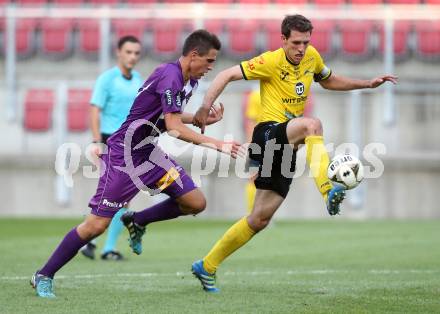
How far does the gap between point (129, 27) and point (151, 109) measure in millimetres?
11046

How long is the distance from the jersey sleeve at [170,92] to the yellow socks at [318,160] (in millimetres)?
1011

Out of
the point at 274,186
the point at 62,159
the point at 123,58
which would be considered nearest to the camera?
the point at 274,186

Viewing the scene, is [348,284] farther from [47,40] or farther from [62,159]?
[47,40]

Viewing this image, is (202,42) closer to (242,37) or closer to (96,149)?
(96,149)

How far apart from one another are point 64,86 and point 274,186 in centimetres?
921

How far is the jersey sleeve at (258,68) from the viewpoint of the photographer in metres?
7.75

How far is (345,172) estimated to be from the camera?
23.0ft

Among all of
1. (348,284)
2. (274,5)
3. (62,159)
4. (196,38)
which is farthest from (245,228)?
(274,5)

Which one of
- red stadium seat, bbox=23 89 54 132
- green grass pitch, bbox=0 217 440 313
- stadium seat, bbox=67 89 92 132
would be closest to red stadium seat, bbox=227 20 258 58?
stadium seat, bbox=67 89 92 132

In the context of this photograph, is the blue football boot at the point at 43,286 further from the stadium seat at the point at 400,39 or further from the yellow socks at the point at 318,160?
the stadium seat at the point at 400,39

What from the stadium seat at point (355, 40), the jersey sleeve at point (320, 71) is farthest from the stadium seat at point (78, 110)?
the jersey sleeve at point (320, 71)

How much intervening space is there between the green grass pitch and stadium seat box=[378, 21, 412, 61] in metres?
4.28

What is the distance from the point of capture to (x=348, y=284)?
823 cm

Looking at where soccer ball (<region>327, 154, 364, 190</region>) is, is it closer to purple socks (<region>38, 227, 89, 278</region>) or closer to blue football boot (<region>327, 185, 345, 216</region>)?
blue football boot (<region>327, 185, 345, 216</region>)
